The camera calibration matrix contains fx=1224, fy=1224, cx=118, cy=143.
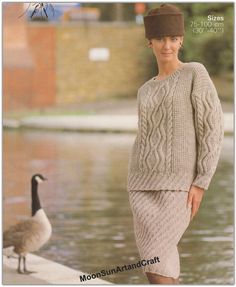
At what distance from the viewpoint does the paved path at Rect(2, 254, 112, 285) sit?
7867 millimetres

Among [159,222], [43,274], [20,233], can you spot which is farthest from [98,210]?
[159,222]

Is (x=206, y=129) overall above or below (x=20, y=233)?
above

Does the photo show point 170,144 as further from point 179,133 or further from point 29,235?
point 29,235

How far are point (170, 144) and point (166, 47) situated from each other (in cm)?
41

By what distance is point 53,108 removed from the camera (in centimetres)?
3712

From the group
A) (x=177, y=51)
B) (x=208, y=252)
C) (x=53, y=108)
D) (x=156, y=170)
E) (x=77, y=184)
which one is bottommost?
(x=53, y=108)

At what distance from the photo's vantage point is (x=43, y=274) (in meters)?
8.29

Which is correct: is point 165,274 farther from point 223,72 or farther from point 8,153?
point 223,72

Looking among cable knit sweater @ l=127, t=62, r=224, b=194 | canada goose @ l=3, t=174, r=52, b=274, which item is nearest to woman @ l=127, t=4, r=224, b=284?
cable knit sweater @ l=127, t=62, r=224, b=194

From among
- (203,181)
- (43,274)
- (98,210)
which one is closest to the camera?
(203,181)

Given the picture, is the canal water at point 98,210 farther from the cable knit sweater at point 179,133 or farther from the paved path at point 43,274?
the cable knit sweater at point 179,133

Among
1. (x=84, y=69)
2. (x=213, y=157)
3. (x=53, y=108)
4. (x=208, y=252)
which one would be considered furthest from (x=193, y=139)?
(x=84, y=69)

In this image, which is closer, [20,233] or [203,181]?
[203,181]

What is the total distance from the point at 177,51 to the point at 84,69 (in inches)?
1370
